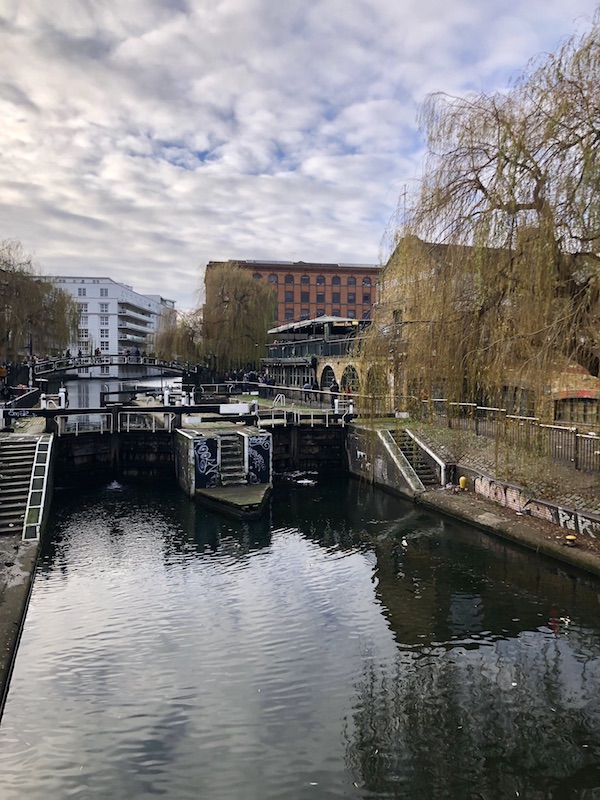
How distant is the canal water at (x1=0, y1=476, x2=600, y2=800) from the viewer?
664 centimetres

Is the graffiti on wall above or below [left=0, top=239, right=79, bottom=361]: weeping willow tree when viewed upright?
below

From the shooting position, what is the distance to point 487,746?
7.06m

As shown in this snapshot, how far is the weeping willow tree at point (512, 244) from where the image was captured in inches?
430

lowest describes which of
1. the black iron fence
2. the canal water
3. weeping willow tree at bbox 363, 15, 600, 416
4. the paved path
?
the canal water

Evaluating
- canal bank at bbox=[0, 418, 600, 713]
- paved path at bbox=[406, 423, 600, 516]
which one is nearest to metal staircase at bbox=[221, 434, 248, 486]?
canal bank at bbox=[0, 418, 600, 713]

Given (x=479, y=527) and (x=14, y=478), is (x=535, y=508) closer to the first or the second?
(x=479, y=527)

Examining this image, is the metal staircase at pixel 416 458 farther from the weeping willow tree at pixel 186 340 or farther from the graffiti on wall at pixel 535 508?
the weeping willow tree at pixel 186 340

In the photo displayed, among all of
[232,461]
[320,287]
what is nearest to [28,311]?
[232,461]

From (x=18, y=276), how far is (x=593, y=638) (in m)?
34.2

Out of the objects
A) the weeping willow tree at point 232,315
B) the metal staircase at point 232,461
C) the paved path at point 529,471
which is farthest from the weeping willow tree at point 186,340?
the paved path at point 529,471

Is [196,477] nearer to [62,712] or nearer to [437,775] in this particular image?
[62,712]

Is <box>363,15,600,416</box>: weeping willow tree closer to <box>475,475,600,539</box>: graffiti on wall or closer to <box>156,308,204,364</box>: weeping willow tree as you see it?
<box>475,475,600,539</box>: graffiti on wall

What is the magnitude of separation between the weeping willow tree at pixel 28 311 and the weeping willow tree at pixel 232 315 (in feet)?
35.2

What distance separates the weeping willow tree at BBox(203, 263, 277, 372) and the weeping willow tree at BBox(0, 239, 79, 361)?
422 inches
